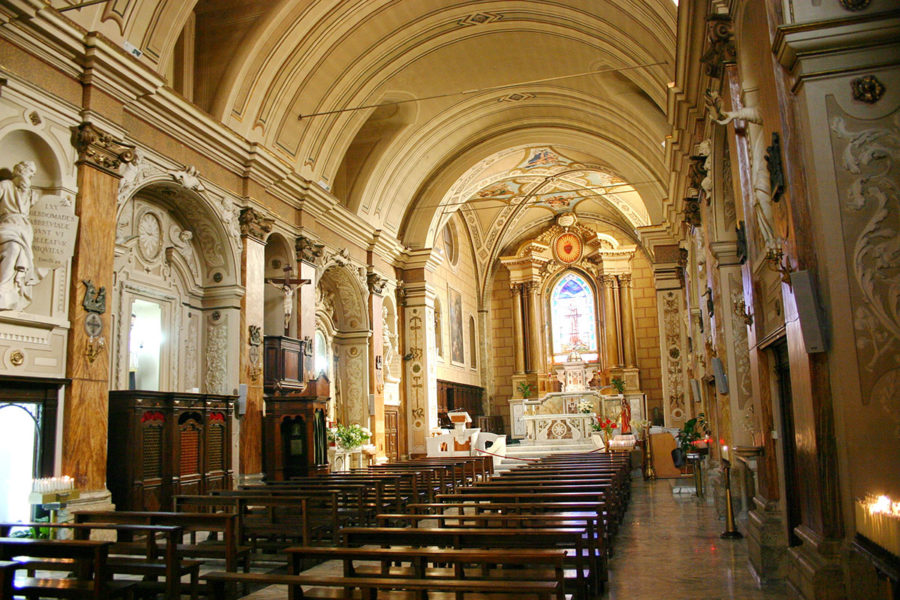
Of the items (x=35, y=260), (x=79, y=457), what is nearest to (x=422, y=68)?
(x=35, y=260)

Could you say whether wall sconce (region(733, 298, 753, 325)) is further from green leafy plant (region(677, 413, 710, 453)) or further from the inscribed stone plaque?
the inscribed stone plaque

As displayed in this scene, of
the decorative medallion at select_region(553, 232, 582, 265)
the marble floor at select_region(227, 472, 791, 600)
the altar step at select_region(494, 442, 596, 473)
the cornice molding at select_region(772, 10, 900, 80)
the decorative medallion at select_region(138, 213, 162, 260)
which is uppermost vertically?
the decorative medallion at select_region(553, 232, 582, 265)

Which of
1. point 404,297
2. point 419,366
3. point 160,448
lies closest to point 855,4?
point 160,448

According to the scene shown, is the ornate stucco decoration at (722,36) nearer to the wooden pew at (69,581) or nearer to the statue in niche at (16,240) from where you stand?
the wooden pew at (69,581)

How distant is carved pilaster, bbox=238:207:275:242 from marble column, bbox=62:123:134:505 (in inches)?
131

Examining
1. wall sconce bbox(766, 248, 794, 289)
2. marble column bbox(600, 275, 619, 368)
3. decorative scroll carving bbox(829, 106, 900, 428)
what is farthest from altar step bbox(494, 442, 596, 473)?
decorative scroll carving bbox(829, 106, 900, 428)

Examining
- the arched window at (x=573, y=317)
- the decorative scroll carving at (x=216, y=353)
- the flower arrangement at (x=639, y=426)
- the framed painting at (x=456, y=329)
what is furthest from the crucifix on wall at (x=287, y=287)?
the arched window at (x=573, y=317)

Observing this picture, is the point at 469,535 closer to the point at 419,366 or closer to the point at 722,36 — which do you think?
the point at 722,36

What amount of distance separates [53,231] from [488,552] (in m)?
7.11

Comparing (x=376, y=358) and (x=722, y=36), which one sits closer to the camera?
(x=722, y=36)

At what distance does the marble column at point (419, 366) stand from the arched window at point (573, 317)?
371 inches

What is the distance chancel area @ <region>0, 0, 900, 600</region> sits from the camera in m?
4.39

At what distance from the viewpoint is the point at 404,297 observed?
66.8 ft

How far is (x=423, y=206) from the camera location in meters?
20.2
